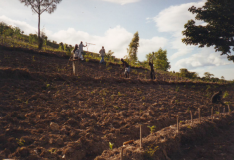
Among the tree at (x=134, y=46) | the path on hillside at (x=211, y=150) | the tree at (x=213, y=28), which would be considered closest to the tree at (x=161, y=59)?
the tree at (x=134, y=46)

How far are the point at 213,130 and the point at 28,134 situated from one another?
7.28m

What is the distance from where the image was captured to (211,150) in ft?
17.7

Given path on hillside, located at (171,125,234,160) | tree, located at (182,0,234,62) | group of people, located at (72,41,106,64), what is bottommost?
path on hillside, located at (171,125,234,160)

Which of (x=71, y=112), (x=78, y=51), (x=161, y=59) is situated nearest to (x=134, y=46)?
(x=161, y=59)

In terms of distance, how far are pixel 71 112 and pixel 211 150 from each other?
510 centimetres

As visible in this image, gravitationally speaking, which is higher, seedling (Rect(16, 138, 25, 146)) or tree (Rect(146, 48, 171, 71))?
tree (Rect(146, 48, 171, 71))

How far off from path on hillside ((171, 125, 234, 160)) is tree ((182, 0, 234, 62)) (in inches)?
504

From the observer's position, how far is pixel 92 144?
473 centimetres

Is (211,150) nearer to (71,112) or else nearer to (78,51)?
(71,112)

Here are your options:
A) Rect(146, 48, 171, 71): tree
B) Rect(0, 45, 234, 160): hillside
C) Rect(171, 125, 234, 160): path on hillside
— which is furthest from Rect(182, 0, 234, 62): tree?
Rect(146, 48, 171, 71): tree

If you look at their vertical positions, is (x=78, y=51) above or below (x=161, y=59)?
below

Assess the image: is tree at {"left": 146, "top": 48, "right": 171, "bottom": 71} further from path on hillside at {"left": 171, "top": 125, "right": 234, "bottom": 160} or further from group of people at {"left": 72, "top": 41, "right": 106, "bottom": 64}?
path on hillside at {"left": 171, "top": 125, "right": 234, "bottom": 160}

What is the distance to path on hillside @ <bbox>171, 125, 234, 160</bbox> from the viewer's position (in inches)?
195

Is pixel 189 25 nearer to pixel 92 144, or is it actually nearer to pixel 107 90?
pixel 107 90
